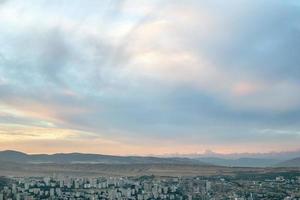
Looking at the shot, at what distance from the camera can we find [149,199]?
11744 centimetres

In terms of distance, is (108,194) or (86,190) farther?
(86,190)

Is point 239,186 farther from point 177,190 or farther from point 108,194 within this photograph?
point 108,194

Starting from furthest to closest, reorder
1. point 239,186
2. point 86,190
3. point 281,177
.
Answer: point 281,177
point 239,186
point 86,190

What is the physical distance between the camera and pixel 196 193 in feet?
436

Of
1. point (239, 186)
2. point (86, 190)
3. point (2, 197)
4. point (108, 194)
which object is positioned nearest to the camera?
point (2, 197)

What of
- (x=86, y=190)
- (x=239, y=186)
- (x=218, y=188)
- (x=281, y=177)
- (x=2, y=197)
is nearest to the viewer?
(x=2, y=197)

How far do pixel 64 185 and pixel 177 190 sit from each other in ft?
98.5

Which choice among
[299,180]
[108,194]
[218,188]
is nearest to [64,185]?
[108,194]

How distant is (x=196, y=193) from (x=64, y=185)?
115 feet

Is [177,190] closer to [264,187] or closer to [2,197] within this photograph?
[264,187]

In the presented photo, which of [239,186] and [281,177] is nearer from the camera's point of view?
[239,186]

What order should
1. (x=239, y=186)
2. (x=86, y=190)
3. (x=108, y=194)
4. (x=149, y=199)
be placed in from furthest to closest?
(x=239, y=186) → (x=86, y=190) → (x=108, y=194) → (x=149, y=199)

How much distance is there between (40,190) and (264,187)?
6341cm

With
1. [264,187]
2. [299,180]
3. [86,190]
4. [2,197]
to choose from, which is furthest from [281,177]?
[2,197]
